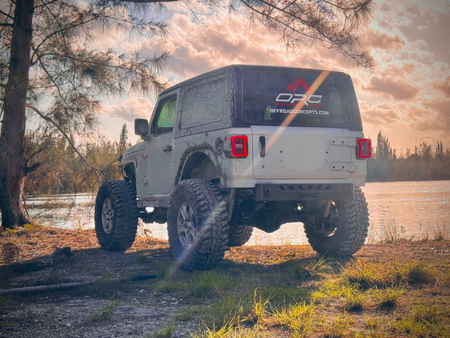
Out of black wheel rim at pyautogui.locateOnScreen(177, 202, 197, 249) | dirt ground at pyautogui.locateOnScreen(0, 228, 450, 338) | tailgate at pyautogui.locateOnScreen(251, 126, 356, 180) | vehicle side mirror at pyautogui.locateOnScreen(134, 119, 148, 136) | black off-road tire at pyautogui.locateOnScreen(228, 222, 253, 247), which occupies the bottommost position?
dirt ground at pyautogui.locateOnScreen(0, 228, 450, 338)

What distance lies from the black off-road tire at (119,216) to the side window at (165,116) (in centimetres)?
109

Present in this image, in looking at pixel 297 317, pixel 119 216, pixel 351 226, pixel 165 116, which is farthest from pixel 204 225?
pixel 119 216

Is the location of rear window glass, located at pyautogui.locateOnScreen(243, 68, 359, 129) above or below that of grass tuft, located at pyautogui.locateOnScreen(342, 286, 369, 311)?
above

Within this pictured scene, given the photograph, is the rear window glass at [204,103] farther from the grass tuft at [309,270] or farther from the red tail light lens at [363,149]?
the grass tuft at [309,270]

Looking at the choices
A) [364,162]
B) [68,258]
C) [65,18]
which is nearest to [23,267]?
[68,258]

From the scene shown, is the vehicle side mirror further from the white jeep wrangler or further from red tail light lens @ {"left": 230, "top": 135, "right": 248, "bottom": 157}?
red tail light lens @ {"left": 230, "top": 135, "right": 248, "bottom": 157}

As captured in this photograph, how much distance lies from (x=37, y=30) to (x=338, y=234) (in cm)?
835

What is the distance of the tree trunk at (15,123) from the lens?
905 centimetres

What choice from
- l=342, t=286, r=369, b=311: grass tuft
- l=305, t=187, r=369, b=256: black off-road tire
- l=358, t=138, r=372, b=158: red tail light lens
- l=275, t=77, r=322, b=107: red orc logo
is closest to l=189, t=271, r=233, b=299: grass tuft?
l=342, t=286, r=369, b=311: grass tuft

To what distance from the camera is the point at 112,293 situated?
13.1 ft

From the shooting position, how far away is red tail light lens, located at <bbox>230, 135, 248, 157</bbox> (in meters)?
4.35

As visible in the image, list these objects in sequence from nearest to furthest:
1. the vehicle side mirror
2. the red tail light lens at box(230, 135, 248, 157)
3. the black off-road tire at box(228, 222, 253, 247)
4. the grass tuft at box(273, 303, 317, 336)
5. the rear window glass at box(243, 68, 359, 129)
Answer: the grass tuft at box(273, 303, 317, 336) → the red tail light lens at box(230, 135, 248, 157) → the rear window glass at box(243, 68, 359, 129) → the vehicle side mirror → the black off-road tire at box(228, 222, 253, 247)

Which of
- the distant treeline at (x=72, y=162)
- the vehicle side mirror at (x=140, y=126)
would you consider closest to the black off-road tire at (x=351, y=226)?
the vehicle side mirror at (x=140, y=126)

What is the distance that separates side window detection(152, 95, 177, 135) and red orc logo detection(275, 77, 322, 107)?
5.86ft
